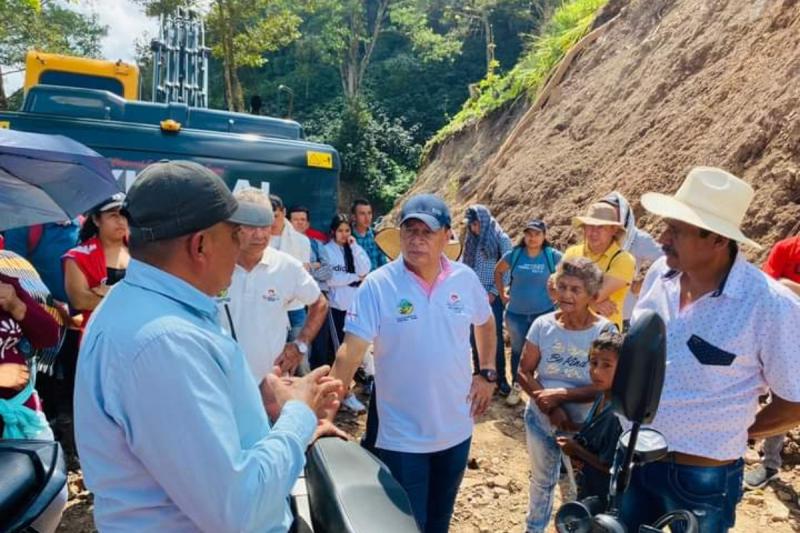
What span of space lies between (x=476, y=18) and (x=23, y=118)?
2756 centimetres

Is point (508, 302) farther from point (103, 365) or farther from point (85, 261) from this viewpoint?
point (103, 365)

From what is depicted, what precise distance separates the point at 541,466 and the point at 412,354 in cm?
105

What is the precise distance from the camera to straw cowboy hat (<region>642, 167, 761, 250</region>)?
2.08m

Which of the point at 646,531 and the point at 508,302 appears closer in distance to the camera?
the point at 646,531

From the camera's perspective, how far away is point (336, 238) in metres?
5.66

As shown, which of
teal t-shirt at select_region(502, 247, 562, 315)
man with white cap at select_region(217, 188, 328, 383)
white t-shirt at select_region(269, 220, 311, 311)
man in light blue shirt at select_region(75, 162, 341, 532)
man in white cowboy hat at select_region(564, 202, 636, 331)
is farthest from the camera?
teal t-shirt at select_region(502, 247, 562, 315)

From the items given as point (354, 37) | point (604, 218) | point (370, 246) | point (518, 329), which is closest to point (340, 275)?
point (370, 246)

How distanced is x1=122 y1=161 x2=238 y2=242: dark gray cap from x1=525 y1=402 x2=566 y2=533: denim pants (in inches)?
87.9

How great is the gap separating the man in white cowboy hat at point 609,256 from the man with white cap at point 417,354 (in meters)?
1.75

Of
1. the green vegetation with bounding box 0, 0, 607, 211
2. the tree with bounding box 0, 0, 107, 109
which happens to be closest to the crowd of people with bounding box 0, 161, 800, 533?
the tree with bounding box 0, 0, 107, 109

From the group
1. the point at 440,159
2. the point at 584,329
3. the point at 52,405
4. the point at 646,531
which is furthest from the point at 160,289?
the point at 440,159

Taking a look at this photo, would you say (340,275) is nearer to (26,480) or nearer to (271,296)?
(271,296)

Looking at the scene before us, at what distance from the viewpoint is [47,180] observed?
3152 mm

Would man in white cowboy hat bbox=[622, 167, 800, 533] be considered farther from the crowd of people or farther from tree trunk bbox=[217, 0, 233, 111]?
tree trunk bbox=[217, 0, 233, 111]
